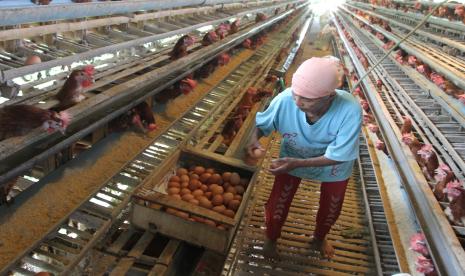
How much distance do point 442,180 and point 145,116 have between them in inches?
114

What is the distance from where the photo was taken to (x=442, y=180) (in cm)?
333

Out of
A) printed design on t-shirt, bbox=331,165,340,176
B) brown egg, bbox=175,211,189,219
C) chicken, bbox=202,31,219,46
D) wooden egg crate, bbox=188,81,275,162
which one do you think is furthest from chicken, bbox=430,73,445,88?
brown egg, bbox=175,211,189,219

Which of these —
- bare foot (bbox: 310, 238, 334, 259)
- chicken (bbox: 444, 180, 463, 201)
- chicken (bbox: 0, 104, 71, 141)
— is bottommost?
bare foot (bbox: 310, 238, 334, 259)

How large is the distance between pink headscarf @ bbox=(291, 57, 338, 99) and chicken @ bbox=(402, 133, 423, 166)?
204 cm

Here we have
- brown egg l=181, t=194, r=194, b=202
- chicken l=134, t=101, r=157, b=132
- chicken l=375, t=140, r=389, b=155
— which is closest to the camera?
brown egg l=181, t=194, r=194, b=202

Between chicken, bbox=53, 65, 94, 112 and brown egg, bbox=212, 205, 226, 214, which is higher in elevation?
chicken, bbox=53, 65, 94, 112

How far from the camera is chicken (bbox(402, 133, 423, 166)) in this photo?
13.1 feet

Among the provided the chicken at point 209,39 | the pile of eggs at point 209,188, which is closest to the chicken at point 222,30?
the chicken at point 209,39

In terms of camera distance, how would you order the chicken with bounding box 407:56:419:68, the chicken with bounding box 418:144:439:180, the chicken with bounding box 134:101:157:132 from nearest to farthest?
the chicken with bounding box 418:144:439:180, the chicken with bounding box 134:101:157:132, the chicken with bounding box 407:56:419:68

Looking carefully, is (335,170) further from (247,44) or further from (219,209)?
(247,44)

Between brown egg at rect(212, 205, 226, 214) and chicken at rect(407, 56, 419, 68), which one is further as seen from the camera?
chicken at rect(407, 56, 419, 68)

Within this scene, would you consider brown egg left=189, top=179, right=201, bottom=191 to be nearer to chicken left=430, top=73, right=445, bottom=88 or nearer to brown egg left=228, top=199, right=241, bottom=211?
brown egg left=228, top=199, right=241, bottom=211

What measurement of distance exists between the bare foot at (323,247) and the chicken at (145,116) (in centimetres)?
211

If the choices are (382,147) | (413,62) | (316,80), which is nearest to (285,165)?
(316,80)
